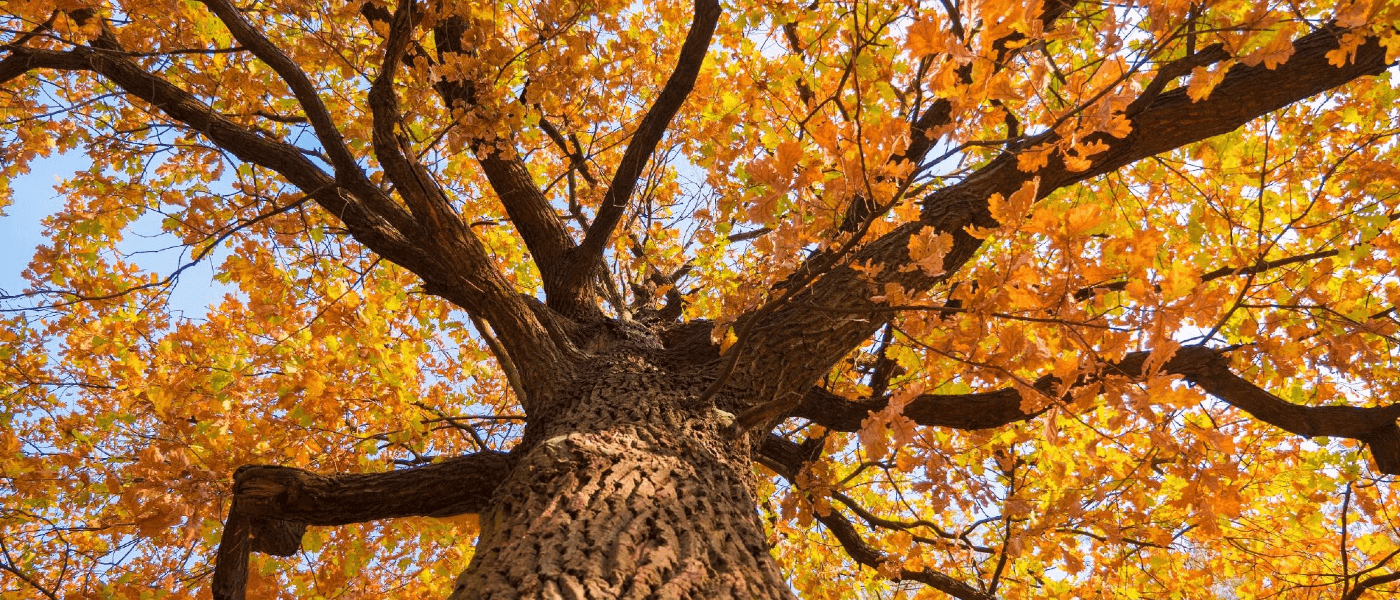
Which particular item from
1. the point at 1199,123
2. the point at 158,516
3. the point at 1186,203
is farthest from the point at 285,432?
the point at 1186,203

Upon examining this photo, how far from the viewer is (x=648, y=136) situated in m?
3.23

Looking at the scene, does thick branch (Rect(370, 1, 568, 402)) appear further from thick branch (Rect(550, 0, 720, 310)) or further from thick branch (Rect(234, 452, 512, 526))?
thick branch (Rect(550, 0, 720, 310))

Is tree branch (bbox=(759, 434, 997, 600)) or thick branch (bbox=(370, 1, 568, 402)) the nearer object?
thick branch (bbox=(370, 1, 568, 402))

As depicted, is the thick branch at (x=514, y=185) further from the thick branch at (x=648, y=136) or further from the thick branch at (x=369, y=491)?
the thick branch at (x=369, y=491)

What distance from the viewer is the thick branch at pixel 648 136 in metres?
2.93

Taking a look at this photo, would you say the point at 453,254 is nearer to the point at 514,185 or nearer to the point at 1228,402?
the point at 514,185

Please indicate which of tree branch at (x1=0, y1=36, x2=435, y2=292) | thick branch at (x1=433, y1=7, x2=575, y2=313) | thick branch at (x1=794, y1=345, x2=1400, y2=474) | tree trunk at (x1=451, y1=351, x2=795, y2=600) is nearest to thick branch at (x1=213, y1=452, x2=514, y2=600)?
tree trunk at (x1=451, y1=351, x2=795, y2=600)

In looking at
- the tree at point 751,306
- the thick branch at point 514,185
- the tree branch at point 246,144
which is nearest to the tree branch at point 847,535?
the tree at point 751,306

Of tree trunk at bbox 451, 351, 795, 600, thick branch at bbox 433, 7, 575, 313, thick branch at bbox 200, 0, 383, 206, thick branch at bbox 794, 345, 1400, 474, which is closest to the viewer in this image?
tree trunk at bbox 451, 351, 795, 600

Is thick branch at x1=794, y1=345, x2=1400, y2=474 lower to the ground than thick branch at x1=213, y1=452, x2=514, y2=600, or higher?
higher

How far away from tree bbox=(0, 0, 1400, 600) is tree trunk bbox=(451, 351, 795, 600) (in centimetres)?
1

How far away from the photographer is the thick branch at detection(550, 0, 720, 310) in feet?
9.62

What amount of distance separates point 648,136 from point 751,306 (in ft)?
3.71

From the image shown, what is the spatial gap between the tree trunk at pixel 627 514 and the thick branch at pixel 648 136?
1192mm
